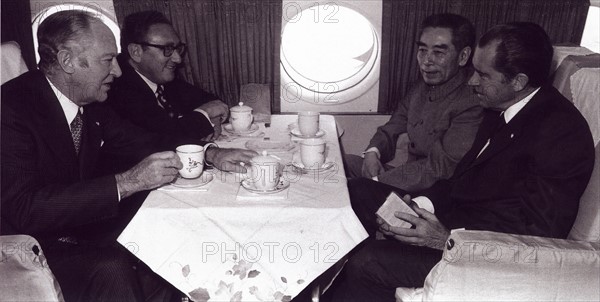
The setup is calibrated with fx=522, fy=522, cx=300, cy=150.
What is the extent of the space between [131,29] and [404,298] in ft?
6.63

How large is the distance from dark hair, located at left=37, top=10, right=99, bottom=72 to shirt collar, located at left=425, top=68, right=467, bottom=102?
5.84 feet

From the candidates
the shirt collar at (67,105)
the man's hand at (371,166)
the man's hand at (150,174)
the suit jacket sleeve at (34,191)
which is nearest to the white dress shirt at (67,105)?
the shirt collar at (67,105)

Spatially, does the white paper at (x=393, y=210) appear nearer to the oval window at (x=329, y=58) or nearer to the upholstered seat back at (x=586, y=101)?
the upholstered seat back at (x=586, y=101)

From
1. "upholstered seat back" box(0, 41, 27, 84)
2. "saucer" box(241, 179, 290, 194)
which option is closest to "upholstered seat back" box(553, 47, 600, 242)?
"saucer" box(241, 179, 290, 194)

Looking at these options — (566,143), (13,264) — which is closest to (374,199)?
(566,143)

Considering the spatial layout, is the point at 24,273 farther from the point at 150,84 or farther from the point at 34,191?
the point at 150,84

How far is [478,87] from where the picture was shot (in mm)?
2125

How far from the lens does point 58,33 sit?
1.98 m

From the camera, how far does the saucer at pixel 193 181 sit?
1883 mm

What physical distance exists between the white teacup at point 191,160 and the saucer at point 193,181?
0.8 inches

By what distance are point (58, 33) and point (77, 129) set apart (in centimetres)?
39

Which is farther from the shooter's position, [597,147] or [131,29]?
[131,29]

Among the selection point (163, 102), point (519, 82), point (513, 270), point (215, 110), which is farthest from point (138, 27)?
point (513, 270)

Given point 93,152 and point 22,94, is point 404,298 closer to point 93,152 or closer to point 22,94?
point 93,152
